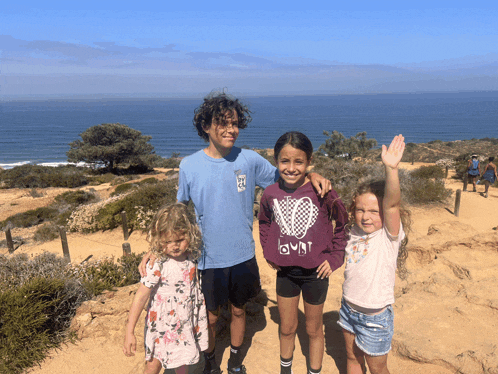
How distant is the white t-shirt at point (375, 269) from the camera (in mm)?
2273

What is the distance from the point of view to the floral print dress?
2.39 meters

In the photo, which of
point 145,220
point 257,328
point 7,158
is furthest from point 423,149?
point 7,158

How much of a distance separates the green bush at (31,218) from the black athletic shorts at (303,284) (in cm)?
1278

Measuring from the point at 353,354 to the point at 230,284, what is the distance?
0.97m

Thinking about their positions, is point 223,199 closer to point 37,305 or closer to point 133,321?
point 133,321

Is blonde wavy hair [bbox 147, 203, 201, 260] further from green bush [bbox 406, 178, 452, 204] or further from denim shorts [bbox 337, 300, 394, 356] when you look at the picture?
green bush [bbox 406, 178, 452, 204]

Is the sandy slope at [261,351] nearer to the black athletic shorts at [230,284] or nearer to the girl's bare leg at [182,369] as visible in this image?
the girl's bare leg at [182,369]

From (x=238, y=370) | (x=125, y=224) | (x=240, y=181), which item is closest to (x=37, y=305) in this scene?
(x=238, y=370)

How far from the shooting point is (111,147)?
1170 inches

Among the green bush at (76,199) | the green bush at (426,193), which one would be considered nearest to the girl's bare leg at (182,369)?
the green bush at (426,193)

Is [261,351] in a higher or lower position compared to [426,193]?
higher

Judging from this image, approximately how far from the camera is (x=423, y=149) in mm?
35969

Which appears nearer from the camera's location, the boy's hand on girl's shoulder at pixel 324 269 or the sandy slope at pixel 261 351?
the boy's hand on girl's shoulder at pixel 324 269

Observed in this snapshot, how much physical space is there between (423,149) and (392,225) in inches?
1487
